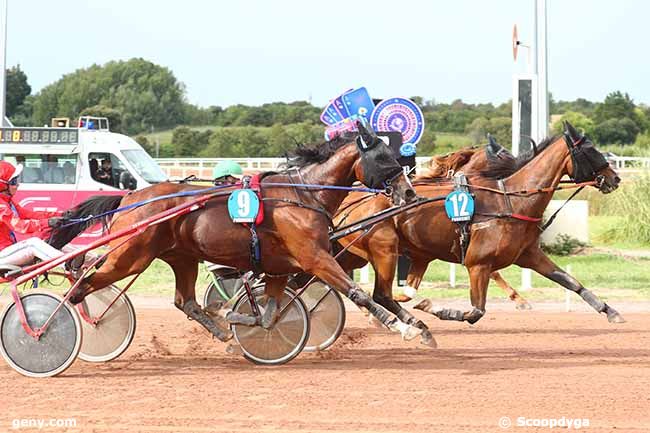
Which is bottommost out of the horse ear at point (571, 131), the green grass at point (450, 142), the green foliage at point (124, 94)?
the horse ear at point (571, 131)

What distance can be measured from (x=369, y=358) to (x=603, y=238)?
1254 centimetres

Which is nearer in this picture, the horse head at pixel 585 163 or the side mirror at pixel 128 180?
the horse head at pixel 585 163

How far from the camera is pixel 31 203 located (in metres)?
19.5

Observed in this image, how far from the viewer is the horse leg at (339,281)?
818 cm

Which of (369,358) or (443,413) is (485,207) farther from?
(443,413)

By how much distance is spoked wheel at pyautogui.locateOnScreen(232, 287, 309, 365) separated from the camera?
8.89 m

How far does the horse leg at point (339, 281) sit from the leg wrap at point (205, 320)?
111 centimetres

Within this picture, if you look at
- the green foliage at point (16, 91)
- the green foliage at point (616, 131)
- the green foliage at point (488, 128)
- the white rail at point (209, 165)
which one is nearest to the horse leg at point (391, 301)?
the white rail at point (209, 165)

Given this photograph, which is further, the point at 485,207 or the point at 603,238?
the point at 603,238

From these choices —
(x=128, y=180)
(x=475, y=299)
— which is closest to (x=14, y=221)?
(x=475, y=299)

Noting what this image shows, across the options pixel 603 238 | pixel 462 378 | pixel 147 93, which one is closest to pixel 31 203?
pixel 603 238

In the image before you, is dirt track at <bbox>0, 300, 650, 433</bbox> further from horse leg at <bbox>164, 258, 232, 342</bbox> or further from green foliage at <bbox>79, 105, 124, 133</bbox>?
green foliage at <bbox>79, 105, 124, 133</bbox>

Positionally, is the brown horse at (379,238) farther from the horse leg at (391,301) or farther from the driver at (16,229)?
the driver at (16,229)
